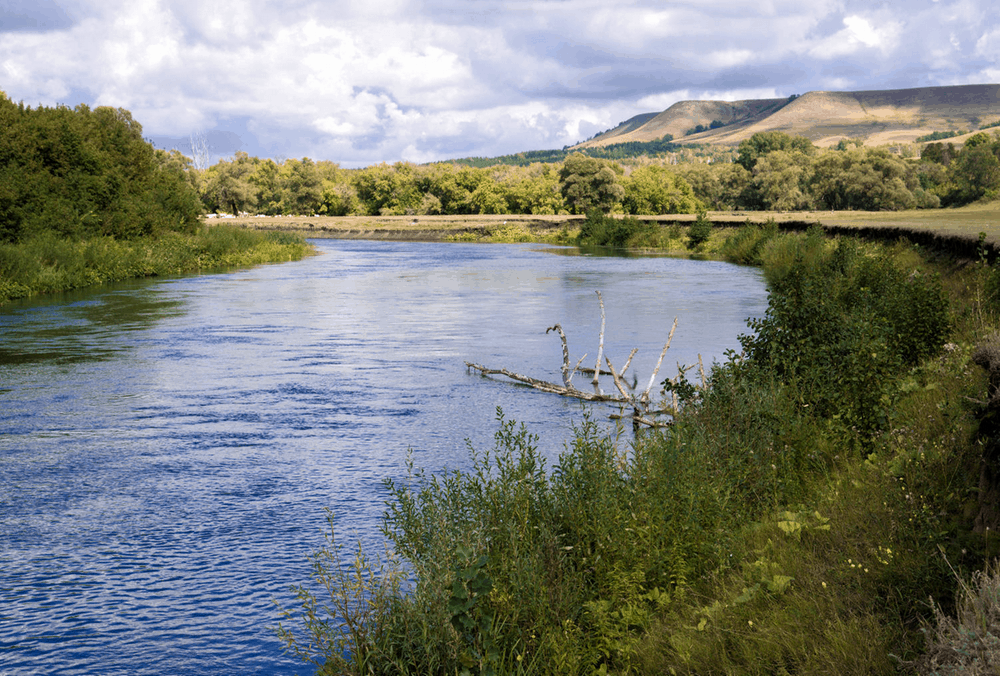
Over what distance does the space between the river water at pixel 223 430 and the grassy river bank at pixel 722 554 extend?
4.01 feet

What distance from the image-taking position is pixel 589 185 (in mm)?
112750

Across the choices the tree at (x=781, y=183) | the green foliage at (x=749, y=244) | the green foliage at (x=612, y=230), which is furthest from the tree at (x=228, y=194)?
the green foliage at (x=749, y=244)

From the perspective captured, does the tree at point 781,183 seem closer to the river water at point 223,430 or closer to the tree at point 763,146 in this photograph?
the tree at point 763,146

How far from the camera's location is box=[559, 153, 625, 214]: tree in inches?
4395

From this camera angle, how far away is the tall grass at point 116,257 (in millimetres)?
31188

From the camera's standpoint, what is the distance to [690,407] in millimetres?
10445

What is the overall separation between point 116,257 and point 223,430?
28279 mm

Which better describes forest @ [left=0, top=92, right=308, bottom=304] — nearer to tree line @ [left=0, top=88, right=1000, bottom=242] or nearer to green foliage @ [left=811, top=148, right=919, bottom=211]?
tree line @ [left=0, top=88, right=1000, bottom=242]

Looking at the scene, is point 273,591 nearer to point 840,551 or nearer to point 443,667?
point 443,667

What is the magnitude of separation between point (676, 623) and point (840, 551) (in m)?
1.41

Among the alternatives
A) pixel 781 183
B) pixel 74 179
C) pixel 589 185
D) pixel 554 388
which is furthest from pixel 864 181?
pixel 554 388

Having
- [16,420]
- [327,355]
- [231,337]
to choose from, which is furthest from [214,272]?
[16,420]

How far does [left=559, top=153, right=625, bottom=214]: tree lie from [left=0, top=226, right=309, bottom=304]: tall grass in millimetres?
60833

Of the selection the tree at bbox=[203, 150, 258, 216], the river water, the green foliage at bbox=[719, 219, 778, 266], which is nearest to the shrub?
the river water
